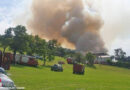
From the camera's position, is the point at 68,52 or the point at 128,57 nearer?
the point at 68,52

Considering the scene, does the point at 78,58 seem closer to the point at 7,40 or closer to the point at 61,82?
the point at 7,40

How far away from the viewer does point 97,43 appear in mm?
134875

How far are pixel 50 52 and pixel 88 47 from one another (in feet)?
207

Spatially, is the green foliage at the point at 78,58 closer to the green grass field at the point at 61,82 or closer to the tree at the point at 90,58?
the tree at the point at 90,58

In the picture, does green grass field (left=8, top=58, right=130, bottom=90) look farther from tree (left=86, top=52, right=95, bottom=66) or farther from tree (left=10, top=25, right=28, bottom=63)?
tree (left=86, top=52, right=95, bottom=66)

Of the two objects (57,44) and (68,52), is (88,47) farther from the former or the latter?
(57,44)

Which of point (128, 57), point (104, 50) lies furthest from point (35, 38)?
point (128, 57)

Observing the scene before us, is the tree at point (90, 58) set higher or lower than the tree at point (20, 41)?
lower

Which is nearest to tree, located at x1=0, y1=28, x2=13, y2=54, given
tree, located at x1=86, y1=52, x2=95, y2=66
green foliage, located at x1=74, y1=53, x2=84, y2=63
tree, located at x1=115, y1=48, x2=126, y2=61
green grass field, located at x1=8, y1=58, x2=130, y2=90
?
green grass field, located at x1=8, y1=58, x2=130, y2=90

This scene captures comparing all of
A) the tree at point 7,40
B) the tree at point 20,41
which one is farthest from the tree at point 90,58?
the tree at point 20,41

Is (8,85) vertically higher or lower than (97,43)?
lower

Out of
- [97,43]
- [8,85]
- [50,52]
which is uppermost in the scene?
[97,43]

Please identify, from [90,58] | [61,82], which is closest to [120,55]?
[90,58]

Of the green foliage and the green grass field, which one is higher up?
the green foliage
